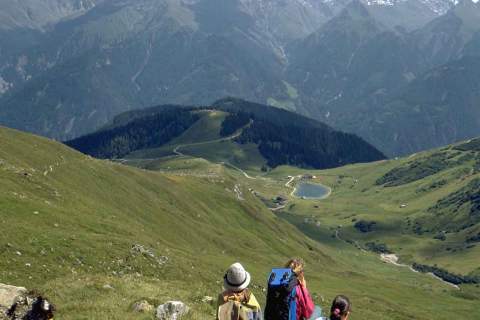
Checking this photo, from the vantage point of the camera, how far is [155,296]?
3225 centimetres

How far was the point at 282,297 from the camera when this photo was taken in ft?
63.2

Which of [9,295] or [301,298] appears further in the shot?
[9,295]

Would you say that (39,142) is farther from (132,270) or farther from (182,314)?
(182,314)

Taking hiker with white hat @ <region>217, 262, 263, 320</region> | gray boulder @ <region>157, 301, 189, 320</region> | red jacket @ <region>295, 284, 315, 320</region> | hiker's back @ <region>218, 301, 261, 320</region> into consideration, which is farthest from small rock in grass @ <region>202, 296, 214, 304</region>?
hiker's back @ <region>218, 301, 261, 320</region>

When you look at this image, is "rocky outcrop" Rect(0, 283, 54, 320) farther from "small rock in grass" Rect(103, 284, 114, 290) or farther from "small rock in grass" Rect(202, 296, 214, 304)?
"small rock in grass" Rect(202, 296, 214, 304)

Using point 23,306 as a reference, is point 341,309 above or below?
below

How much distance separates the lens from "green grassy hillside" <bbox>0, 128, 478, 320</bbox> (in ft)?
116

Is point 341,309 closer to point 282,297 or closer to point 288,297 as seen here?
point 288,297

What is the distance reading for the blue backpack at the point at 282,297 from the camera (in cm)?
1921

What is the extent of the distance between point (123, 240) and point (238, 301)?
1845 inches

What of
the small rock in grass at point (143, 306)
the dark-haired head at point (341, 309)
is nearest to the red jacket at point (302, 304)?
the dark-haired head at point (341, 309)

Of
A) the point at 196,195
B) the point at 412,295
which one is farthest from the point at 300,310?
the point at 412,295

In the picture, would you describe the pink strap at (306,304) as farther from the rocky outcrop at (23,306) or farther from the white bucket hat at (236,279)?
the rocky outcrop at (23,306)

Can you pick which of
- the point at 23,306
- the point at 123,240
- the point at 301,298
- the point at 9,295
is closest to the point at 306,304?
the point at 301,298
